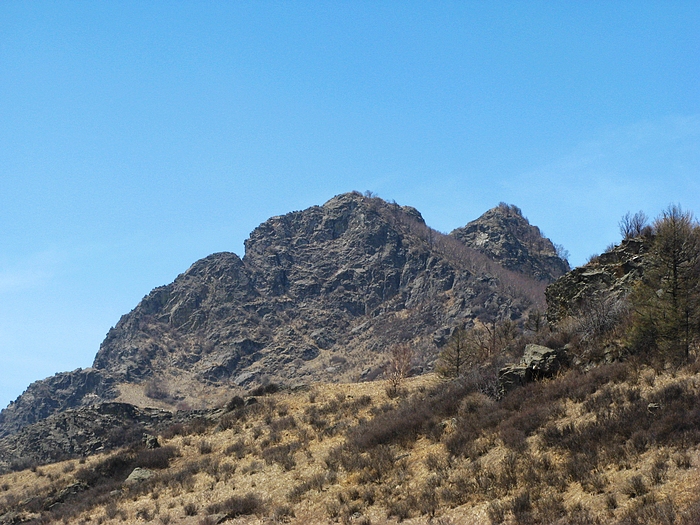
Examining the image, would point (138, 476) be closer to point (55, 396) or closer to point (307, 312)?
point (55, 396)

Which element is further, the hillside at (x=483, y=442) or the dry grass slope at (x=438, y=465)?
the hillside at (x=483, y=442)

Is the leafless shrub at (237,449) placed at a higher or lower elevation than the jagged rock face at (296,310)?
lower

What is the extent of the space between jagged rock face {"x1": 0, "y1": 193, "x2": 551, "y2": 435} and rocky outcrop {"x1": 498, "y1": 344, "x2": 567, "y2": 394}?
89287 mm

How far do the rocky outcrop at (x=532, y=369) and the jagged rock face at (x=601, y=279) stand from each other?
20.9 ft

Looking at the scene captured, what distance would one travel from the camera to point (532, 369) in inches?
957

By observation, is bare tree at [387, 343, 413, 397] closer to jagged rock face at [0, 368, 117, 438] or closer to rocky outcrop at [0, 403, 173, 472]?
rocky outcrop at [0, 403, 173, 472]

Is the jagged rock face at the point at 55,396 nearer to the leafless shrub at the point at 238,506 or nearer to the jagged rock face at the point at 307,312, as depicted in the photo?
the jagged rock face at the point at 307,312

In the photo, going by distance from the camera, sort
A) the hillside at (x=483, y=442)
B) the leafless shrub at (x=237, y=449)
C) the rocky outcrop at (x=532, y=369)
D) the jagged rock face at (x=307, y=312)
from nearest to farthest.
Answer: the hillside at (x=483, y=442)
the rocky outcrop at (x=532, y=369)
the leafless shrub at (x=237, y=449)
the jagged rock face at (x=307, y=312)

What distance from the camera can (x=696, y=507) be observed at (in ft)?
35.7

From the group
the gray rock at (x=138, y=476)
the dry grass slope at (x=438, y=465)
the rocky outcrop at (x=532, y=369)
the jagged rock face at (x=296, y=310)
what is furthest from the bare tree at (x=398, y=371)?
the jagged rock face at (x=296, y=310)

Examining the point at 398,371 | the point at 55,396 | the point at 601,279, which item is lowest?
the point at 398,371

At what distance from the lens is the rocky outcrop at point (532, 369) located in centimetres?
2391

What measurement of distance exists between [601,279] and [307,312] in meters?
143

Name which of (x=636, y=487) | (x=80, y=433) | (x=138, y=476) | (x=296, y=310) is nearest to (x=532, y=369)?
(x=636, y=487)
